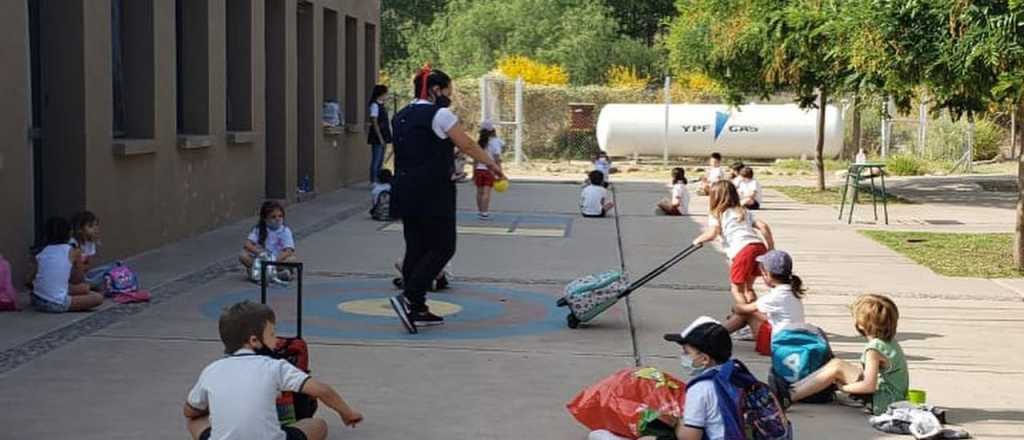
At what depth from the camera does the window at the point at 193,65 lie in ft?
51.5

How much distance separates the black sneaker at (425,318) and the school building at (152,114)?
330cm

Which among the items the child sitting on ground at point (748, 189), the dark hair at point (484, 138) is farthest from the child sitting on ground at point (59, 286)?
the child sitting on ground at point (748, 189)

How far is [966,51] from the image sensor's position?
11.1m

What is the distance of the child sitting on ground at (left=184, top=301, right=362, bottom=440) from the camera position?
5391 millimetres

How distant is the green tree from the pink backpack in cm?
4068

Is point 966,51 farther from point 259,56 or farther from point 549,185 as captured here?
point 549,185

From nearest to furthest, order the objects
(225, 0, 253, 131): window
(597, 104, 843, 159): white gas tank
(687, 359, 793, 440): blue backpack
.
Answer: (687, 359, 793, 440): blue backpack → (225, 0, 253, 131): window → (597, 104, 843, 159): white gas tank

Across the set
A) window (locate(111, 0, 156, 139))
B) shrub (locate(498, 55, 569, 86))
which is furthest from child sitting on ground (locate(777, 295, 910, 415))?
shrub (locate(498, 55, 569, 86))

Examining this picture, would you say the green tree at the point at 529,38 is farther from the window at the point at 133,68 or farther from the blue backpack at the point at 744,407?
the blue backpack at the point at 744,407

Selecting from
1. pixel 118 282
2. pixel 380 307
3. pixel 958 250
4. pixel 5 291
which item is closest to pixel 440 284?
pixel 380 307

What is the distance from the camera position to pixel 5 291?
391 inches

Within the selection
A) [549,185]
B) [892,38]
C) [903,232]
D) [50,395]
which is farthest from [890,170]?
[50,395]

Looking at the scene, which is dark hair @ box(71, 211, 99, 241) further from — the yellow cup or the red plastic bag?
the yellow cup

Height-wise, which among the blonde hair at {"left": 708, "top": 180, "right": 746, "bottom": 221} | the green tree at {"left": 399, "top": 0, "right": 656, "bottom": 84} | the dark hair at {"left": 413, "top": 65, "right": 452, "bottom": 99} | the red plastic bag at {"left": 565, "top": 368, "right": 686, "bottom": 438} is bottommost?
the red plastic bag at {"left": 565, "top": 368, "right": 686, "bottom": 438}
